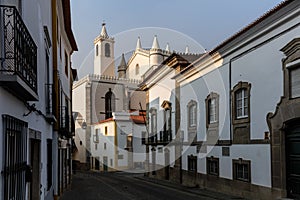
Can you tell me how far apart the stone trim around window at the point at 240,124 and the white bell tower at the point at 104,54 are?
1462 inches

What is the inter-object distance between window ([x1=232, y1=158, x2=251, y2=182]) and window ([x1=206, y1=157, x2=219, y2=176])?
5.40 feet

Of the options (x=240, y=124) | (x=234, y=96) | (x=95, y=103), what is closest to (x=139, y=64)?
(x=95, y=103)

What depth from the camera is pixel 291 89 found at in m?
11.1

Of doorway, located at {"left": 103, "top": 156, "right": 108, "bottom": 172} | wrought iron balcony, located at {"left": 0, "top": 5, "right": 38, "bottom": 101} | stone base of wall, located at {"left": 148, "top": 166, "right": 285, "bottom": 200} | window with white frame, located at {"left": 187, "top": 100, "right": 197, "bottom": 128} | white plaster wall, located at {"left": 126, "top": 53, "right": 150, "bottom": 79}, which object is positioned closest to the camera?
wrought iron balcony, located at {"left": 0, "top": 5, "right": 38, "bottom": 101}

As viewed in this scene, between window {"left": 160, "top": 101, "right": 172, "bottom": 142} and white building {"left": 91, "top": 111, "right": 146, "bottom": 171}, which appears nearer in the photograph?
window {"left": 160, "top": 101, "right": 172, "bottom": 142}

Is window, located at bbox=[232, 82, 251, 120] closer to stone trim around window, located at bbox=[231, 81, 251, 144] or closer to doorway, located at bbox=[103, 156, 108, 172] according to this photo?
stone trim around window, located at bbox=[231, 81, 251, 144]

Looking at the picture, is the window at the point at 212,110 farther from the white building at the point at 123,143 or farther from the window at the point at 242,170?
the white building at the point at 123,143

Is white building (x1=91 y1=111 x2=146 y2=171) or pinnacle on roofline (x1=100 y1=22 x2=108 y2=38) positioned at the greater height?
pinnacle on roofline (x1=100 y1=22 x2=108 y2=38)

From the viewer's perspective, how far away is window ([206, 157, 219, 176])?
53.2 ft

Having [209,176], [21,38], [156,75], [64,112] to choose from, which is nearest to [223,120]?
[209,176]

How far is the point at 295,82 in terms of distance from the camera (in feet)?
36.0

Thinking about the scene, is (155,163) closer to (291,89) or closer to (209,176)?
(209,176)

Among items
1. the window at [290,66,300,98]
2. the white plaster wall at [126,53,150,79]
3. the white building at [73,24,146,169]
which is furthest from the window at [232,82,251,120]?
the white plaster wall at [126,53,150,79]

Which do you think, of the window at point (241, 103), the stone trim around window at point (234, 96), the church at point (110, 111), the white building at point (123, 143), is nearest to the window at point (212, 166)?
the stone trim around window at point (234, 96)
